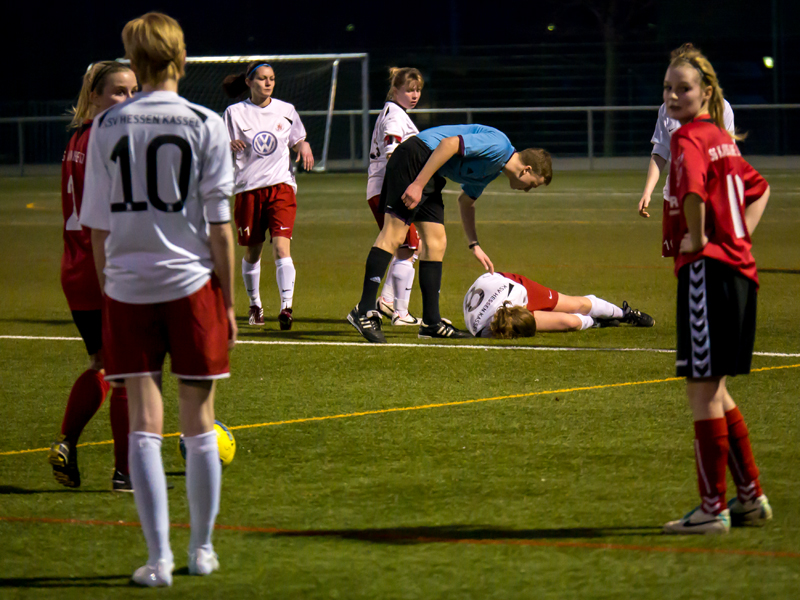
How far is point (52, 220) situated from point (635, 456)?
55.1 feet

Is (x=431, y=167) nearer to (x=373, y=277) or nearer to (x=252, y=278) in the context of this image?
(x=373, y=277)

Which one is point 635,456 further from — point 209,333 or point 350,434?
point 209,333

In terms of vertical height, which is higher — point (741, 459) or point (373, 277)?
point (373, 277)

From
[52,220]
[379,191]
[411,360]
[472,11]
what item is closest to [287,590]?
[411,360]

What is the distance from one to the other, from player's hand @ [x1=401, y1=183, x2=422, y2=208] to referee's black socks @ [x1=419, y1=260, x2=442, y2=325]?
0.84 m

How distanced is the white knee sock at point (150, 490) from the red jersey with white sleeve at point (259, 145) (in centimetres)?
588

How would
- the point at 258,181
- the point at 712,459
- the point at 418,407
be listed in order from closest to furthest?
the point at 712,459 → the point at 418,407 → the point at 258,181

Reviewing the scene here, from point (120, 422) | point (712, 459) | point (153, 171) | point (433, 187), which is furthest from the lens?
point (433, 187)

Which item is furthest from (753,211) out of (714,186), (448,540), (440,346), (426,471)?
(440,346)

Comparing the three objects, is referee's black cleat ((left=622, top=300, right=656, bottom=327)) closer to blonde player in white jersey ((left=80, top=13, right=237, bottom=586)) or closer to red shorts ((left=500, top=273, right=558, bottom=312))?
red shorts ((left=500, top=273, right=558, bottom=312))

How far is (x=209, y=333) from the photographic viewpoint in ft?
12.0

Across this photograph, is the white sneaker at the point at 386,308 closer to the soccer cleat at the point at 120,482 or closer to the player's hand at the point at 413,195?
the player's hand at the point at 413,195

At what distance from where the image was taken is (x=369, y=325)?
843 cm

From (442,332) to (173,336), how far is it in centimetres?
515
